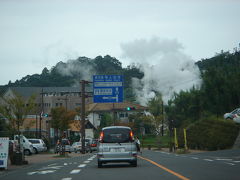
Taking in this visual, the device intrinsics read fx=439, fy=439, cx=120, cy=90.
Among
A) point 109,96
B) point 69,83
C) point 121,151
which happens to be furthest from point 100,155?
point 69,83

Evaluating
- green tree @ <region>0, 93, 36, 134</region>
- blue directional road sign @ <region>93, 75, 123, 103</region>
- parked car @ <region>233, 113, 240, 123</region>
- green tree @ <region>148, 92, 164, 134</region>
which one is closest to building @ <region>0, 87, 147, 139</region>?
green tree @ <region>148, 92, 164, 134</region>

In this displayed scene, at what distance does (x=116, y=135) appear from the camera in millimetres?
17906

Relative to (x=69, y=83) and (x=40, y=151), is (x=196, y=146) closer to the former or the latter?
(x=40, y=151)

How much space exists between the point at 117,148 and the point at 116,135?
1.95 ft

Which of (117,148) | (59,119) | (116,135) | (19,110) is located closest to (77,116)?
(59,119)

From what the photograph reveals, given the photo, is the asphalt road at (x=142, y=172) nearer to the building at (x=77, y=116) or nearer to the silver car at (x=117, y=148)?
the silver car at (x=117, y=148)

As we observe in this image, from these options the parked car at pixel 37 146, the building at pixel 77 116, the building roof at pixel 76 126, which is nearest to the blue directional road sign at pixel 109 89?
the parked car at pixel 37 146

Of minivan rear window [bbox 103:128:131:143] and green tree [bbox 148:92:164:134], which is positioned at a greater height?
green tree [bbox 148:92:164:134]

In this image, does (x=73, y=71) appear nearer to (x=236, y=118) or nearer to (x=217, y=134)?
(x=236, y=118)

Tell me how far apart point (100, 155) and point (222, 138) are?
83.0 ft

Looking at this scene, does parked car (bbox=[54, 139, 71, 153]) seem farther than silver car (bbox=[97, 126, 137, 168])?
Yes

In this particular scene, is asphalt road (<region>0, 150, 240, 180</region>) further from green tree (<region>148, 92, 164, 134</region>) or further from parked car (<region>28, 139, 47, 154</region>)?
green tree (<region>148, 92, 164, 134</region>)

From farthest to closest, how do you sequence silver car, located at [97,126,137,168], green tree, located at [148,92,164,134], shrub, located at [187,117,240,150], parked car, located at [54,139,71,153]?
green tree, located at [148,92,164,134] < shrub, located at [187,117,240,150] < parked car, located at [54,139,71,153] < silver car, located at [97,126,137,168]

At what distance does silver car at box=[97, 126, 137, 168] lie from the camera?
17531 mm
